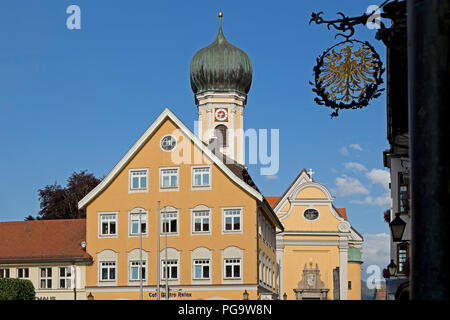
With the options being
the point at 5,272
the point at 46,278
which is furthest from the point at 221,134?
the point at 5,272

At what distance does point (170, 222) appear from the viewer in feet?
168

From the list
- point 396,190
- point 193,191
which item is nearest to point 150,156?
point 193,191

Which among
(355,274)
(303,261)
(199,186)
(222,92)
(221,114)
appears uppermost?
(222,92)

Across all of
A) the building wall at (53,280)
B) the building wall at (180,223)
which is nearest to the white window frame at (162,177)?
the building wall at (180,223)

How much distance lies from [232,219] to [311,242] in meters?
17.7

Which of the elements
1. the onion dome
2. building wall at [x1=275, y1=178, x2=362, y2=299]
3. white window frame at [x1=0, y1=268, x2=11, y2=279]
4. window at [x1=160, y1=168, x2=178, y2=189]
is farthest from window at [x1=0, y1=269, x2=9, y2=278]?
the onion dome

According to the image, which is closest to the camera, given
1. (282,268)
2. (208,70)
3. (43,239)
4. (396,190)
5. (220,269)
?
(396,190)

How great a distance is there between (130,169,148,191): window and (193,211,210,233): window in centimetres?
419

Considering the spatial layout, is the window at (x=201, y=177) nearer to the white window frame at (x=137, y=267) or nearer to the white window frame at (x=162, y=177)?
the white window frame at (x=162, y=177)

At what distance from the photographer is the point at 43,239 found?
5431 centimetres

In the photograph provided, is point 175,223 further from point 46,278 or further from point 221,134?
point 221,134
